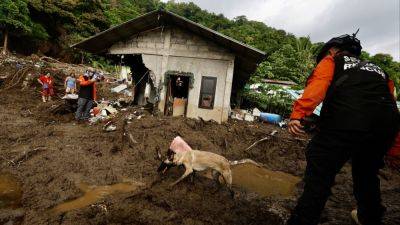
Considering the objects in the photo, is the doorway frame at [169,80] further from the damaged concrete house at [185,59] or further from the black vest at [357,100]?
the black vest at [357,100]

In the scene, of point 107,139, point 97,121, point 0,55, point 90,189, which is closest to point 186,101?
point 97,121

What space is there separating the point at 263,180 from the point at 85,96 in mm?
6803

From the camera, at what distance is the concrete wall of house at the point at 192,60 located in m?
11.6

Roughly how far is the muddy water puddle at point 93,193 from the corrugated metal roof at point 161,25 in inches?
250

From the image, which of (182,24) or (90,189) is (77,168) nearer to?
(90,189)

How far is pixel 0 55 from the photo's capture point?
20.3m

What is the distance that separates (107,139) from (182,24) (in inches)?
207

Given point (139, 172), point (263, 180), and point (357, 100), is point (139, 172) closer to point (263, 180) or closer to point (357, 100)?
point (263, 180)

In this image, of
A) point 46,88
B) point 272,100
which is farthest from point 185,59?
point 46,88

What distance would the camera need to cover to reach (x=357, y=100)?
277cm

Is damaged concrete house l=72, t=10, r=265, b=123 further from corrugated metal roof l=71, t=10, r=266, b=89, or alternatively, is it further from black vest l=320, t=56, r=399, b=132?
black vest l=320, t=56, r=399, b=132

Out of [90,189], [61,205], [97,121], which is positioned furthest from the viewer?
[97,121]

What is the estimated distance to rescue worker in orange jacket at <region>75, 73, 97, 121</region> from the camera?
10.5 m

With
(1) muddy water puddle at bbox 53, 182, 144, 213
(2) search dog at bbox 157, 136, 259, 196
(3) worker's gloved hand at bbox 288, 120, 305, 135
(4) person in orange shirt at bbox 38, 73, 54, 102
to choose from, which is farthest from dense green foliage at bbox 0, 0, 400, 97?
(3) worker's gloved hand at bbox 288, 120, 305, 135
